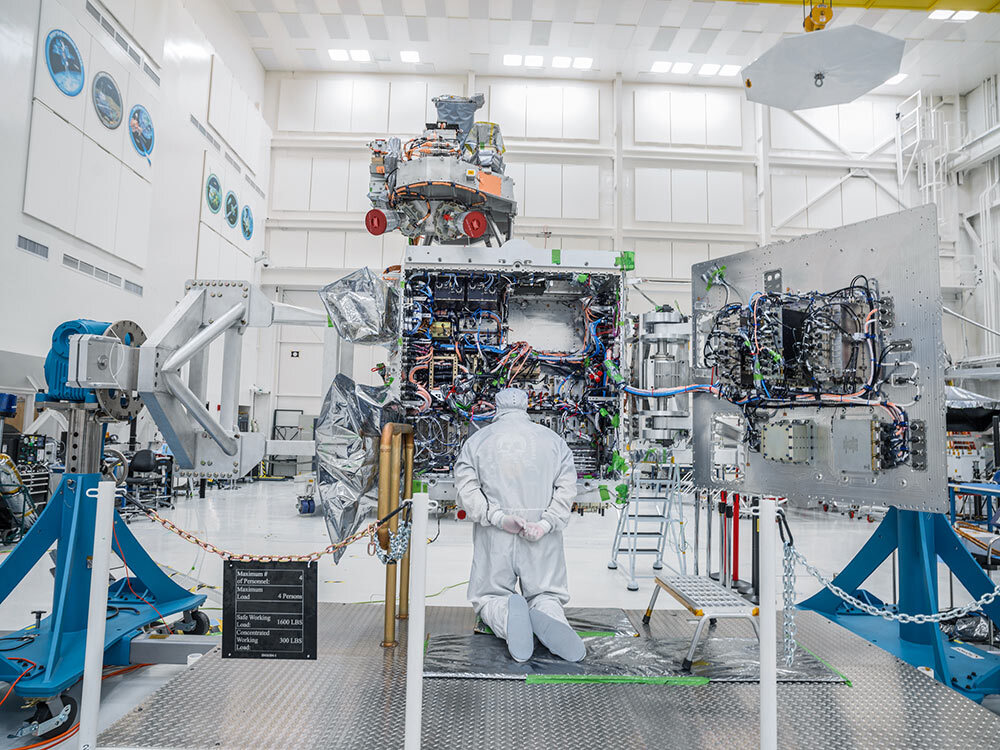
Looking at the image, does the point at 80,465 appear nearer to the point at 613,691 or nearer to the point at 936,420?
the point at 613,691

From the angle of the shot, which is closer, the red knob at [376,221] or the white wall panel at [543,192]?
the red knob at [376,221]

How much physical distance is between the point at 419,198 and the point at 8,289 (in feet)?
18.8

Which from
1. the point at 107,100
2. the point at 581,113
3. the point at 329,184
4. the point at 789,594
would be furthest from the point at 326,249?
the point at 789,594

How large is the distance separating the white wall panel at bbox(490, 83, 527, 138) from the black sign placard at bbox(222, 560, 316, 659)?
13.9 metres

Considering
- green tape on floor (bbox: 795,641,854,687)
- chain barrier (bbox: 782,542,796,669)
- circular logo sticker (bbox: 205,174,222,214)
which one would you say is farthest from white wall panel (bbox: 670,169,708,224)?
chain barrier (bbox: 782,542,796,669)

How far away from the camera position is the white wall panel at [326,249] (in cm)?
1470

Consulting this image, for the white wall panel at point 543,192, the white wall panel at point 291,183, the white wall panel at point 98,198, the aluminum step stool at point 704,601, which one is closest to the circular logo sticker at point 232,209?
the white wall panel at point 291,183

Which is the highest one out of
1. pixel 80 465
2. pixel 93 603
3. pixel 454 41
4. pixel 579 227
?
pixel 454 41

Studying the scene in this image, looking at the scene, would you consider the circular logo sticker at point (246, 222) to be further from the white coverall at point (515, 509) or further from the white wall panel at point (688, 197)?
the white coverall at point (515, 509)

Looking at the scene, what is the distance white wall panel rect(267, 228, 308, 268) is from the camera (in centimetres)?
1477

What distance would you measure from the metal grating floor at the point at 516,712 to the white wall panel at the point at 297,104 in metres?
14.4

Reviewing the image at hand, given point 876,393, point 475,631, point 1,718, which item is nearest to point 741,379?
point 876,393

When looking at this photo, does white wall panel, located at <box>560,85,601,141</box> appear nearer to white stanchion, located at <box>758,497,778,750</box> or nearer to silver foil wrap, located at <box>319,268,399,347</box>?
silver foil wrap, located at <box>319,268,399,347</box>

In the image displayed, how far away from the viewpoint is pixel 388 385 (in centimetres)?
411
